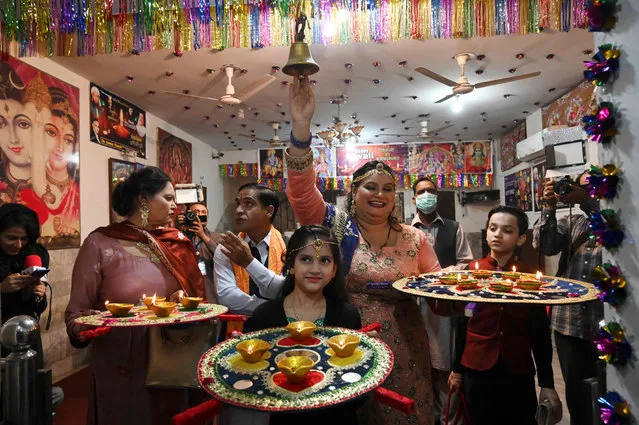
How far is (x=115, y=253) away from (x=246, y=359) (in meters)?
1.44

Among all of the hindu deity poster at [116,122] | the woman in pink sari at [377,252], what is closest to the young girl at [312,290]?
the woman in pink sari at [377,252]

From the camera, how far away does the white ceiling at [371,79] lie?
18.4 feet

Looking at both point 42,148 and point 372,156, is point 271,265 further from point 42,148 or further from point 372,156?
point 372,156

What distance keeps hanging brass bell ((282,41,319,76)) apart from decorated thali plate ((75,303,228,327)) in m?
1.06

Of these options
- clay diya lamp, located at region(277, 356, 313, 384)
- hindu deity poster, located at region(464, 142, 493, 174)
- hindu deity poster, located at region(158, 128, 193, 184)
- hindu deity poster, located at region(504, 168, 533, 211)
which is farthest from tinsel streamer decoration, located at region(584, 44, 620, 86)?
hindu deity poster, located at region(464, 142, 493, 174)

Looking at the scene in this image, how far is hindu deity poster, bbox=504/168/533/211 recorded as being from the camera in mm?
9180

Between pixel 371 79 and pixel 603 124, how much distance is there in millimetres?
5795

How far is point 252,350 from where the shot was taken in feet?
4.07

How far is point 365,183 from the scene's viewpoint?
2152 millimetres

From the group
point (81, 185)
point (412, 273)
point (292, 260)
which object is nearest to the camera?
point (292, 260)

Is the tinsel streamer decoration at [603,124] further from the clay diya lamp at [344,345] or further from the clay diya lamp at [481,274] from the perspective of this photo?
the clay diya lamp at [481,274]

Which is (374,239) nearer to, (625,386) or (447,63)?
(625,386)

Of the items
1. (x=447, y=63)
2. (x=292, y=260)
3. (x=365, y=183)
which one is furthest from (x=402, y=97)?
(x=292, y=260)

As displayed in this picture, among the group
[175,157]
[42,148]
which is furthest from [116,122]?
[175,157]
